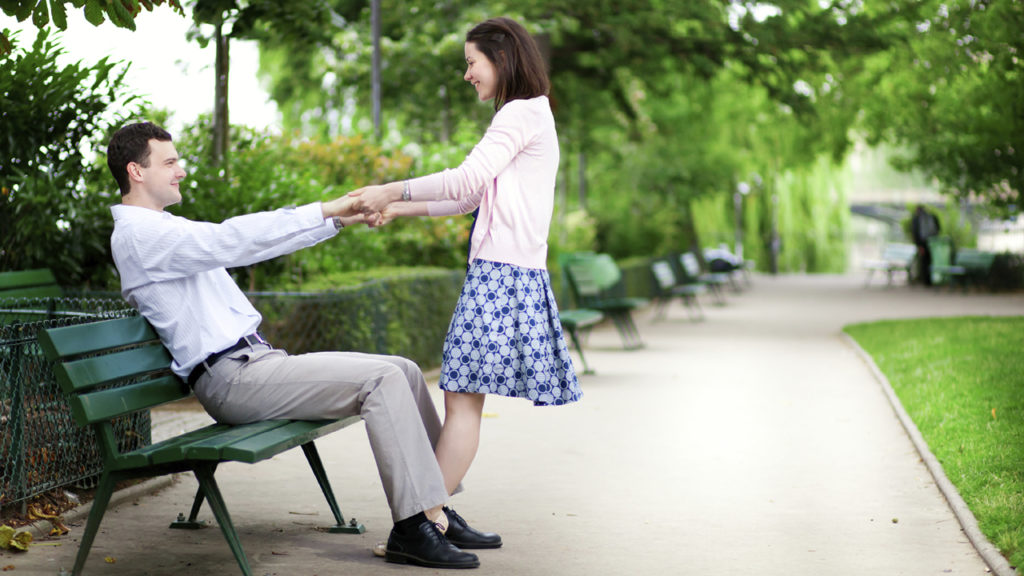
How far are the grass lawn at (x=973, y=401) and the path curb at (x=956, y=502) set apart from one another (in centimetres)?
4

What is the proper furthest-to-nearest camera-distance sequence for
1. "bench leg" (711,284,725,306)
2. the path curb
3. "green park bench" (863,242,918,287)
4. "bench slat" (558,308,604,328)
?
1. "green park bench" (863,242,918,287)
2. "bench leg" (711,284,725,306)
3. "bench slat" (558,308,604,328)
4. the path curb

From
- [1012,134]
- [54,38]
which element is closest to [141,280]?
[54,38]

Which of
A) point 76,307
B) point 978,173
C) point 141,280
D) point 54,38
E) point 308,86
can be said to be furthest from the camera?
point 308,86

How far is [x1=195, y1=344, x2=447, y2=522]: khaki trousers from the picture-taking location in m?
4.70

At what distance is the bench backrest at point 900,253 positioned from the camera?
32.8 metres

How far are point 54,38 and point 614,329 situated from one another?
1126cm

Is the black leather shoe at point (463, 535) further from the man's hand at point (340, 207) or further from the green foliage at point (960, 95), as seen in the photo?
the green foliage at point (960, 95)

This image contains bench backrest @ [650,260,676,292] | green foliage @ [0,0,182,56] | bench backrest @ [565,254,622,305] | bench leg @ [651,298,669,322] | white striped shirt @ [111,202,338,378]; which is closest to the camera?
white striped shirt @ [111,202,338,378]

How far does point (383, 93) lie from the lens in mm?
21203

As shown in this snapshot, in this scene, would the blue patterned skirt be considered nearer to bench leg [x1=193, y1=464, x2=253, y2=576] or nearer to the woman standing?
the woman standing

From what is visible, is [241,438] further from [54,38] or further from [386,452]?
[54,38]

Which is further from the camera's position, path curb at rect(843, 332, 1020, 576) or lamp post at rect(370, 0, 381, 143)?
lamp post at rect(370, 0, 381, 143)

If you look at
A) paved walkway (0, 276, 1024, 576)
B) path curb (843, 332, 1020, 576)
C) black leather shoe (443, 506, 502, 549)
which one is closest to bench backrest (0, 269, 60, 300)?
paved walkway (0, 276, 1024, 576)

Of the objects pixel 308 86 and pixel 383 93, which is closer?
pixel 383 93
